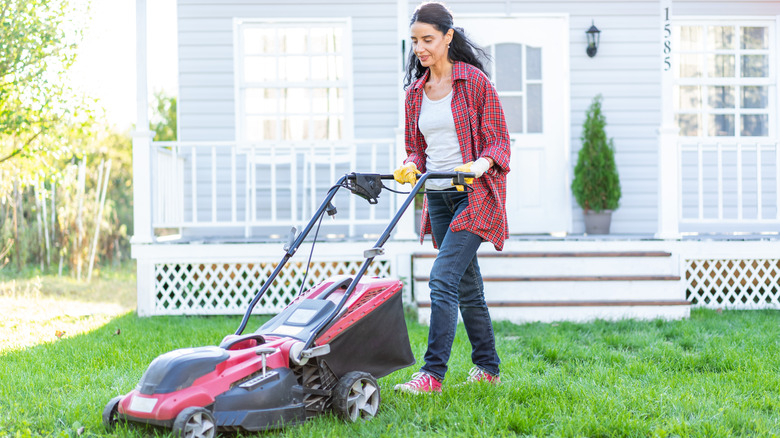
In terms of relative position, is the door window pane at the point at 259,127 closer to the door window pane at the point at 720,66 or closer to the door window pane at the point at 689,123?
the door window pane at the point at 689,123

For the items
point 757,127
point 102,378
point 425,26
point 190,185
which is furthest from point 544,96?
point 102,378

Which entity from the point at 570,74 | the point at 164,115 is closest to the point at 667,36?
the point at 570,74

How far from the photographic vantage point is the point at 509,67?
23.7 ft

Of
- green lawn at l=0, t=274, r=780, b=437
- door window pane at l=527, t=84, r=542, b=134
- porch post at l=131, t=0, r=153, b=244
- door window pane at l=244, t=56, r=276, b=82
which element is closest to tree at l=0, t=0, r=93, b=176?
porch post at l=131, t=0, r=153, b=244

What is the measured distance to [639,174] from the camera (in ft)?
24.1

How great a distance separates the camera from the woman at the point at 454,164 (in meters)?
3.06

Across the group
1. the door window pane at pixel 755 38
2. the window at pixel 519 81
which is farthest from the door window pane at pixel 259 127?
the door window pane at pixel 755 38

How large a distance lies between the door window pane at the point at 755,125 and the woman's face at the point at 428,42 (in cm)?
537

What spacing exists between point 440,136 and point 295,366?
1.17 metres

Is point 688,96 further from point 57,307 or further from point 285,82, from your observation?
point 57,307

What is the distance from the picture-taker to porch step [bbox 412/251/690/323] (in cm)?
545

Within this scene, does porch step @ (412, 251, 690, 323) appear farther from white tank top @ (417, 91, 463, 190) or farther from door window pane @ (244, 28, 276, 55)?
door window pane @ (244, 28, 276, 55)

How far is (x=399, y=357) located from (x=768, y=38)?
6.18 metres

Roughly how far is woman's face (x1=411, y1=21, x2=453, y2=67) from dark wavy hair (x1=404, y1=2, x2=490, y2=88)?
0.02 metres
